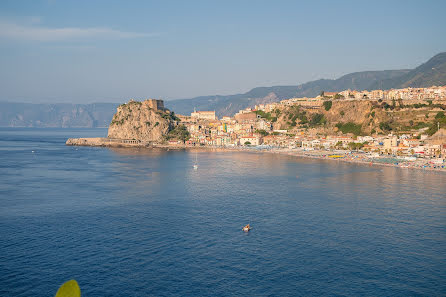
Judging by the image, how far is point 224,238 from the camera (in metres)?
20.3

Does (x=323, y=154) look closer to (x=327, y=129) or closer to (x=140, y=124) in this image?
(x=327, y=129)

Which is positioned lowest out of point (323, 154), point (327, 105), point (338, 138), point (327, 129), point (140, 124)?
point (323, 154)

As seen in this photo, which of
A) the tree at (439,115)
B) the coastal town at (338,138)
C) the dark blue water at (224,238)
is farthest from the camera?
the tree at (439,115)

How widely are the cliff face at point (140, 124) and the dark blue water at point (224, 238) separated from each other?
6487 cm

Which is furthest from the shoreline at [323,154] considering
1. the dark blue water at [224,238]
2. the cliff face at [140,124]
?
the dark blue water at [224,238]

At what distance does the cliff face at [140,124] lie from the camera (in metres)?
102

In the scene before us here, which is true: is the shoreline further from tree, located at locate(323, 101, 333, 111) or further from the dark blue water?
tree, located at locate(323, 101, 333, 111)

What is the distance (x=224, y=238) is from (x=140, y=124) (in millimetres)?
86877

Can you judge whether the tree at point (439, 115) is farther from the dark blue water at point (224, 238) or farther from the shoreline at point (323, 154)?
the dark blue water at point (224, 238)

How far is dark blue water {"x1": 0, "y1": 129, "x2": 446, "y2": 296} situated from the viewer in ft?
49.8

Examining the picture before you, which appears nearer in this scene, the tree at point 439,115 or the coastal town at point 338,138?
the coastal town at point 338,138

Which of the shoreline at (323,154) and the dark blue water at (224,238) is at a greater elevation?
the shoreline at (323,154)

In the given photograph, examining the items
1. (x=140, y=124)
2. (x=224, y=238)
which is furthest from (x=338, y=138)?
(x=224, y=238)

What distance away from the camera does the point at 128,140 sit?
101000 millimetres
